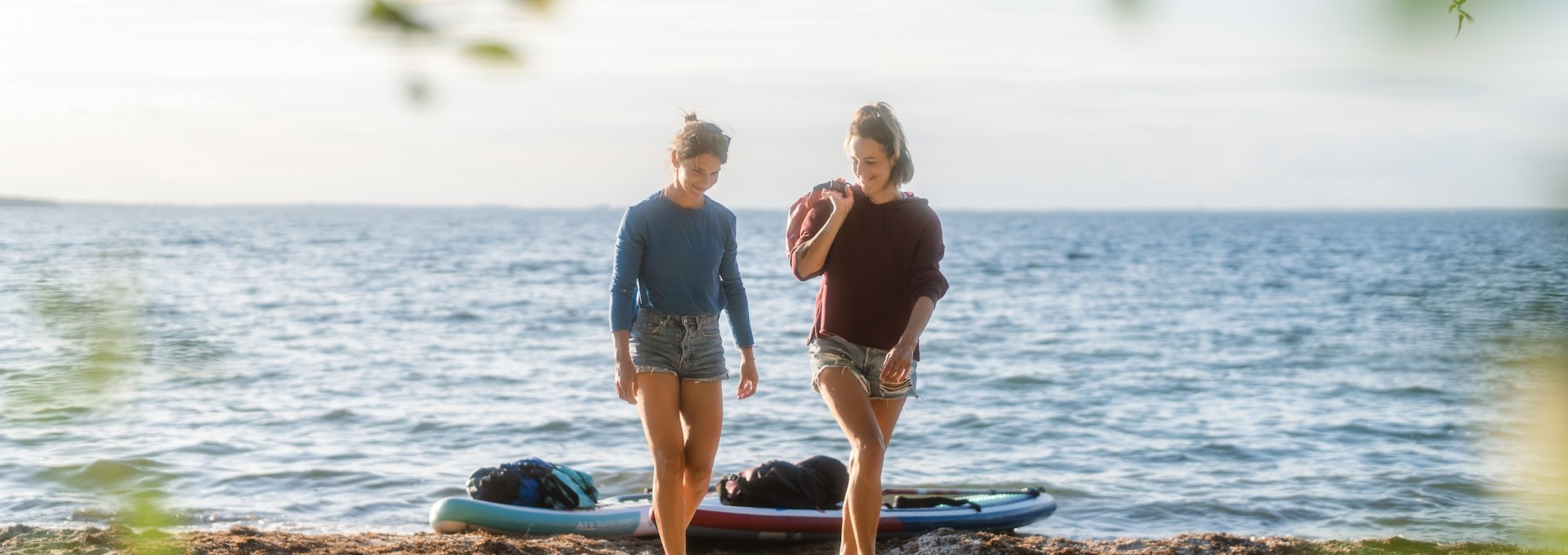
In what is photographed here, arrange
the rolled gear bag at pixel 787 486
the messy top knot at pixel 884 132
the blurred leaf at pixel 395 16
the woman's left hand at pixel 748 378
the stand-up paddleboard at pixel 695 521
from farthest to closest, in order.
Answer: the rolled gear bag at pixel 787 486
the stand-up paddleboard at pixel 695 521
the woman's left hand at pixel 748 378
the messy top knot at pixel 884 132
the blurred leaf at pixel 395 16

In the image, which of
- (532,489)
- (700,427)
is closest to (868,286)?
(700,427)

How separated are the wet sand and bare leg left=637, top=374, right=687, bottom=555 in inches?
51.2

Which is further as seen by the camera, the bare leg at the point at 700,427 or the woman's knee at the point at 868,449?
the bare leg at the point at 700,427

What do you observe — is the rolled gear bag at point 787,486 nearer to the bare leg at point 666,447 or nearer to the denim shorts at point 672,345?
the bare leg at point 666,447

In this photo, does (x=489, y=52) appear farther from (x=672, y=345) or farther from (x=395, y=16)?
(x=672, y=345)

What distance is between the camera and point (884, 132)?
→ 14.4 ft

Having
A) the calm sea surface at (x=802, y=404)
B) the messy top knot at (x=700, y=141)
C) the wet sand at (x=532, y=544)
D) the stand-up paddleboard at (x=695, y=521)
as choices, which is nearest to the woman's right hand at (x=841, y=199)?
the messy top knot at (x=700, y=141)

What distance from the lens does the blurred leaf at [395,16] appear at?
91 cm

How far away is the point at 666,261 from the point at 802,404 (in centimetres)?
755

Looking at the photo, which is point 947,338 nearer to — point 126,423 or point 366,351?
point 366,351

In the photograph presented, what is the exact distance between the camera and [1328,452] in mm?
10172

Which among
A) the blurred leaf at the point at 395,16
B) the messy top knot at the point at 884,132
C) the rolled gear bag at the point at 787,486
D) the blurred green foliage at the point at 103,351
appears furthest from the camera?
the rolled gear bag at the point at 787,486

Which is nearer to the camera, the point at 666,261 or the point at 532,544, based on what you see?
the point at 666,261

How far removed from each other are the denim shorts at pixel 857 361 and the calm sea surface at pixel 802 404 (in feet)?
5.32
